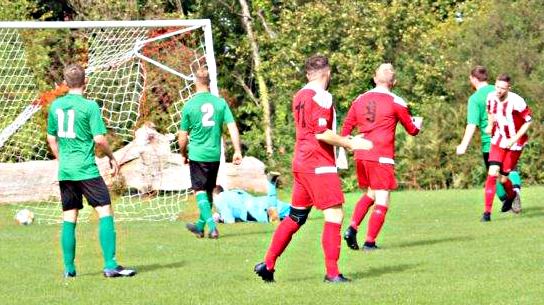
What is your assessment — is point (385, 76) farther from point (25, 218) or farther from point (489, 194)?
point (25, 218)

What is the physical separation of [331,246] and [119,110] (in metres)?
16.7

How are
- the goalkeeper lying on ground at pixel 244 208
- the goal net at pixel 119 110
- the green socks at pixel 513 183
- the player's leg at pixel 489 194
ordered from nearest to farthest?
the player's leg at pixel 489 194 < the goalkeeper lying on ground at pixel 244 208 < the green socks at pixel 513 183 < the goal net at pixel 119 110

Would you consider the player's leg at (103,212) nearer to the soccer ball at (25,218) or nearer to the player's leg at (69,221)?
the player's leg at (69,221)

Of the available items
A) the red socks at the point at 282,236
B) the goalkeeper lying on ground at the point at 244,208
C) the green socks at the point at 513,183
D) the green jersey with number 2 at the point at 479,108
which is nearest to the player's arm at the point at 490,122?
the green jersey with number 2 at the point at 479,108

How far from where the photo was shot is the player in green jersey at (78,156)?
10.9 meters

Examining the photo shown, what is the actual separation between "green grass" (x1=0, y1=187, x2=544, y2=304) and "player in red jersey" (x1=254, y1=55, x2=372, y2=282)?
28 cm

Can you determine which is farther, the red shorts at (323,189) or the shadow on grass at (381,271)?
the shadow on grass at (381,271)

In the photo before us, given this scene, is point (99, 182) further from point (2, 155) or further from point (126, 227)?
Answer: point (2, 155)

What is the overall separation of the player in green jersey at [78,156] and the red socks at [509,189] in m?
7.20

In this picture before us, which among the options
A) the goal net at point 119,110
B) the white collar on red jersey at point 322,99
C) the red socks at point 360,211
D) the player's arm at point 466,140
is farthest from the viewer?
the goal net at point 119,110

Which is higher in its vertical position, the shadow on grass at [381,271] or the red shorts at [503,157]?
the red shorts at [503,157]

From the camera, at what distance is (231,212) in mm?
17406

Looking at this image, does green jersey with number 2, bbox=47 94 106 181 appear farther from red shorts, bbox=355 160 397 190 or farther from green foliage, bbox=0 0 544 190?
green foliage, bbox=0 0 544 190

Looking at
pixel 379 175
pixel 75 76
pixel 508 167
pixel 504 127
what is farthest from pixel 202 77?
pixel 508 167
